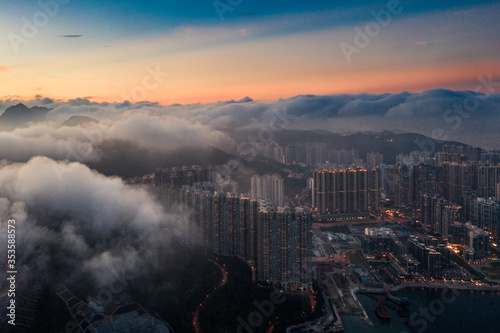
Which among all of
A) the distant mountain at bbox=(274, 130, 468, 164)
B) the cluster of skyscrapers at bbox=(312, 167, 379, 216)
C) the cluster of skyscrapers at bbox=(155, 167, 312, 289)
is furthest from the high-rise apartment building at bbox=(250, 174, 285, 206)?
the distant mountain at bbox=(274, 130, 468, 164)

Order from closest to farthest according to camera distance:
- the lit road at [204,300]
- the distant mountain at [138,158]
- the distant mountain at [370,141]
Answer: the lit road at [204,300] < the distant mountain at [138,158] < the distant mountain at [370,141]

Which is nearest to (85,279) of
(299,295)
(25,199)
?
(25,199)

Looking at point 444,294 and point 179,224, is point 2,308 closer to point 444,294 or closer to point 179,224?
point 179,224

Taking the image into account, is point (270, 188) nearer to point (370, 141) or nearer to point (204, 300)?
point (204, 300)

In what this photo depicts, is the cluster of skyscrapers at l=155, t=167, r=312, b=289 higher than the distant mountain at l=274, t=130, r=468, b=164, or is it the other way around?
the distant mountain at l=274, t=130, r=468, b=164

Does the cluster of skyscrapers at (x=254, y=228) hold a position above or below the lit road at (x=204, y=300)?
above

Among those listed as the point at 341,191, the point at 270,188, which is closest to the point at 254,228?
the point at 270,188

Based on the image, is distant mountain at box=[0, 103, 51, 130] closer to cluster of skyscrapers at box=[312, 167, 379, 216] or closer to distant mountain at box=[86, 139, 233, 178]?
distant mountain at box=[86, 139, 233, 178]

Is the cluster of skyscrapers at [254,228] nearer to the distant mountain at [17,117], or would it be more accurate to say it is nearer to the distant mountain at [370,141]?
the distant mountain at [17,117]

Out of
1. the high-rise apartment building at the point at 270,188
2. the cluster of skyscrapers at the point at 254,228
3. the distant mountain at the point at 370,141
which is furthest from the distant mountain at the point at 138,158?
the distant mountain at the point at 370,141
